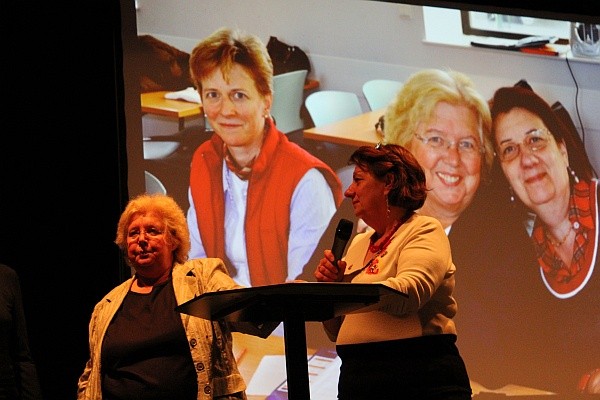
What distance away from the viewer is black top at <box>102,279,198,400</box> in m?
2.52

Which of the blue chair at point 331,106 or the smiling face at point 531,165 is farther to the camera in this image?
the smiling face at point 531,165

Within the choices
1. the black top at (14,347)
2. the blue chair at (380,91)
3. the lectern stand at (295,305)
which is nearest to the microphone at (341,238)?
the lectern stand at (295,305)

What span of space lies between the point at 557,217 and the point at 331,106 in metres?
1.13

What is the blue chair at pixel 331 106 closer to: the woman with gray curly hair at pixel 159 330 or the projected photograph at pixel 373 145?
the projected photograph at pixel 373 145

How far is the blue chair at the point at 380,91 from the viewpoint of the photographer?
164 inches

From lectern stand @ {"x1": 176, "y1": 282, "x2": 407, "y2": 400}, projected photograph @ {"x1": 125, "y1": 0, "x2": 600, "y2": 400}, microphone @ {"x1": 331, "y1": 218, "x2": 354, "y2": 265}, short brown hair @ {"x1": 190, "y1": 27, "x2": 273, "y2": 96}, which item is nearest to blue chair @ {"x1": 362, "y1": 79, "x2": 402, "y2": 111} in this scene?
projected photograph @ {"x1": 125, "y1": 0, "x2": 600, "y2": 400}

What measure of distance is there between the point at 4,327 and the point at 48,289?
116cm

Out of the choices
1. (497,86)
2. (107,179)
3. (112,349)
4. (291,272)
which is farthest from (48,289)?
(497,86)

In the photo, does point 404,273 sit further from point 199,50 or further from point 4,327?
point 199,50

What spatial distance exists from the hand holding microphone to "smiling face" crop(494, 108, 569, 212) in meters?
2.20

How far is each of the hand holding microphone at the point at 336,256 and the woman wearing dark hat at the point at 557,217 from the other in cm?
219

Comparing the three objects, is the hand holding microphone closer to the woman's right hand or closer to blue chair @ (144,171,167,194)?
the woman's right hand

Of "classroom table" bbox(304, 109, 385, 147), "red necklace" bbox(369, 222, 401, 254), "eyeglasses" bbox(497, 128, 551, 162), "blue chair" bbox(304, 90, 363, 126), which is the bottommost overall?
"red necklace" bbox(369, 222, 401, 254)

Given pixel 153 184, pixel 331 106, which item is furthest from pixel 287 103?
pixel 153 184
